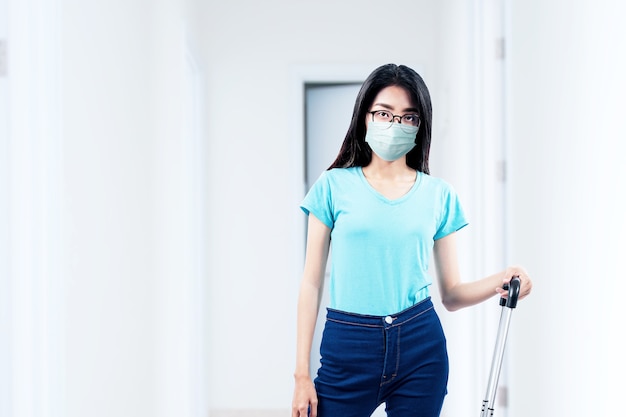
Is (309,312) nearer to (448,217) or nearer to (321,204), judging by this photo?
(321,204)

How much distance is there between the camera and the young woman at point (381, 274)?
1.36 m

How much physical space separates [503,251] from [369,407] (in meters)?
1.25

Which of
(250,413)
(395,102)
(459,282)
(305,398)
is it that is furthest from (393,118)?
(250,413)

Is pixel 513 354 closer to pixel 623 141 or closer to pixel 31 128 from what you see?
pixel 623 141

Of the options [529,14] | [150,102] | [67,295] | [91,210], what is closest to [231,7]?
[150,102]

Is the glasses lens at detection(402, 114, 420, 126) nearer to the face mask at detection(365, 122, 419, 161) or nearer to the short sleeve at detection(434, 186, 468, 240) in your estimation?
the face mask at detection(365, 122, 419, 161)

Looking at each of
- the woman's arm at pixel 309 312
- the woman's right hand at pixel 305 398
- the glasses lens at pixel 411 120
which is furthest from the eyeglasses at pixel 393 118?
the woman's right hand at pixel 305 398

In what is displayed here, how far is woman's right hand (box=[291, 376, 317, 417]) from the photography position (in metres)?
1.38

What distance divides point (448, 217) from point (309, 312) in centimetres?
38

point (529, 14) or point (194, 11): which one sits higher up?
point (194, 11)

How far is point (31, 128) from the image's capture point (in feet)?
4.37

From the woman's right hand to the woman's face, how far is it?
0.59 meters

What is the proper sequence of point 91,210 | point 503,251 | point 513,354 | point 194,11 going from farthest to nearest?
point 194,11 < point 503,251 < point 513,354 < point 91,210

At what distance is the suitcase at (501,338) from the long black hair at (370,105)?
334 mm
